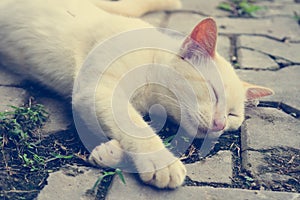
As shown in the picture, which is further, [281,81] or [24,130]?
[281,81]

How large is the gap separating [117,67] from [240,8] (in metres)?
2.15

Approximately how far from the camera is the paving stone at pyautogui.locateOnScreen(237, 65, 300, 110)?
283 cm

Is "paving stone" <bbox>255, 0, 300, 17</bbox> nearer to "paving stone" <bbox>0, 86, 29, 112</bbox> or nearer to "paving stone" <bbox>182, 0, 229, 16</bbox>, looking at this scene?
"paving stone" <bbox>182, 0, 229, 16</bbox>

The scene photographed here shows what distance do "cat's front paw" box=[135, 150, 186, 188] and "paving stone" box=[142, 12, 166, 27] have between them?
1830mm

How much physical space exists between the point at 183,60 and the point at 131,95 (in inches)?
11.7

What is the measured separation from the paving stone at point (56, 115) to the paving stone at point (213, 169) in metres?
0.63

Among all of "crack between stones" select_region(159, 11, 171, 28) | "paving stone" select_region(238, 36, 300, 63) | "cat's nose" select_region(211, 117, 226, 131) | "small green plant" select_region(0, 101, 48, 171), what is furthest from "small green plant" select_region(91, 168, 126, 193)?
"crack between stones" select_region(159, 11, 171, 28)

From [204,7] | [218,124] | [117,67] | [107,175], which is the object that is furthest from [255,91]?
[204,7]

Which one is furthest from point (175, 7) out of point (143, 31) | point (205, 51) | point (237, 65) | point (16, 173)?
point (16, 173)

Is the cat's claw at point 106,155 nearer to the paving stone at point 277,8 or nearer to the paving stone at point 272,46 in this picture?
the paving stone at point 272,46

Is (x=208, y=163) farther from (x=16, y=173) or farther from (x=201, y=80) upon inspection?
(x=16, y=173)

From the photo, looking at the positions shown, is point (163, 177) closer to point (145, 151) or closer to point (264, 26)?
point (145, 151)

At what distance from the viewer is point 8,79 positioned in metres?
2.73

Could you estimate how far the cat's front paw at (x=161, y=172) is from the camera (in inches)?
76.7
